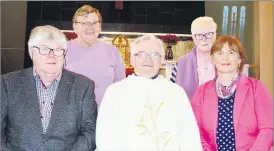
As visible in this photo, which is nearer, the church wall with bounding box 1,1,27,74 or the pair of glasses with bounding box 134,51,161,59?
the pair of glasses with bounding box 134,51,161,59

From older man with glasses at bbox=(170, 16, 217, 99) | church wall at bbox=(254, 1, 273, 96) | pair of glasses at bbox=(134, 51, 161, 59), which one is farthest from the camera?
church wall at bbox=(254, 1, 273, 96)

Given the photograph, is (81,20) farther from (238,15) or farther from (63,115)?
(238,15)

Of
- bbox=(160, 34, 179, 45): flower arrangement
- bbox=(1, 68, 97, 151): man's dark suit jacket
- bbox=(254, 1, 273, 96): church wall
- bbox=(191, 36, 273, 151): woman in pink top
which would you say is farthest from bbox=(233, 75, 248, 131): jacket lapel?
bbox=(160, 34, 179, 45): flower arrangement

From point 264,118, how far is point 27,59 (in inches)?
146

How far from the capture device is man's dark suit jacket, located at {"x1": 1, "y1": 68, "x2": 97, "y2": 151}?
185 centimetres

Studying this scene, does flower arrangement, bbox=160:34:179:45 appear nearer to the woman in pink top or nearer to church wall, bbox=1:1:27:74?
church wall, bbox=1:1:27:74

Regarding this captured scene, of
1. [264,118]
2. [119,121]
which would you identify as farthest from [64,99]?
[264,118]

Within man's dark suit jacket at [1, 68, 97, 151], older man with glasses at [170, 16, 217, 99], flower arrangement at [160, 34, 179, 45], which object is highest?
flower arrangement at [160, 34, 179, 45]

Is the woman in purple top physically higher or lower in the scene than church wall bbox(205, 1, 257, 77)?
lower

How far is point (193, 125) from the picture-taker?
1979 millimetres

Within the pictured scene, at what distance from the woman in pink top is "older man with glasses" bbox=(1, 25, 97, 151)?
0.66m

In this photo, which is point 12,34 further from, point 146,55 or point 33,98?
point 146,55

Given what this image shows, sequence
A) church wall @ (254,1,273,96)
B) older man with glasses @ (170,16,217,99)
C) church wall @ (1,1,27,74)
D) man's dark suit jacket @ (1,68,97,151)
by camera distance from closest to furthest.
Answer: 1. man's dark suit jacket @ (1,68,97,151)
2. older man with glasses @ (170,16,217,99)
3. church wall @ (254,1,273,96)
4. church wall @ (1,1,27,74)

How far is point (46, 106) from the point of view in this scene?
1907mm
